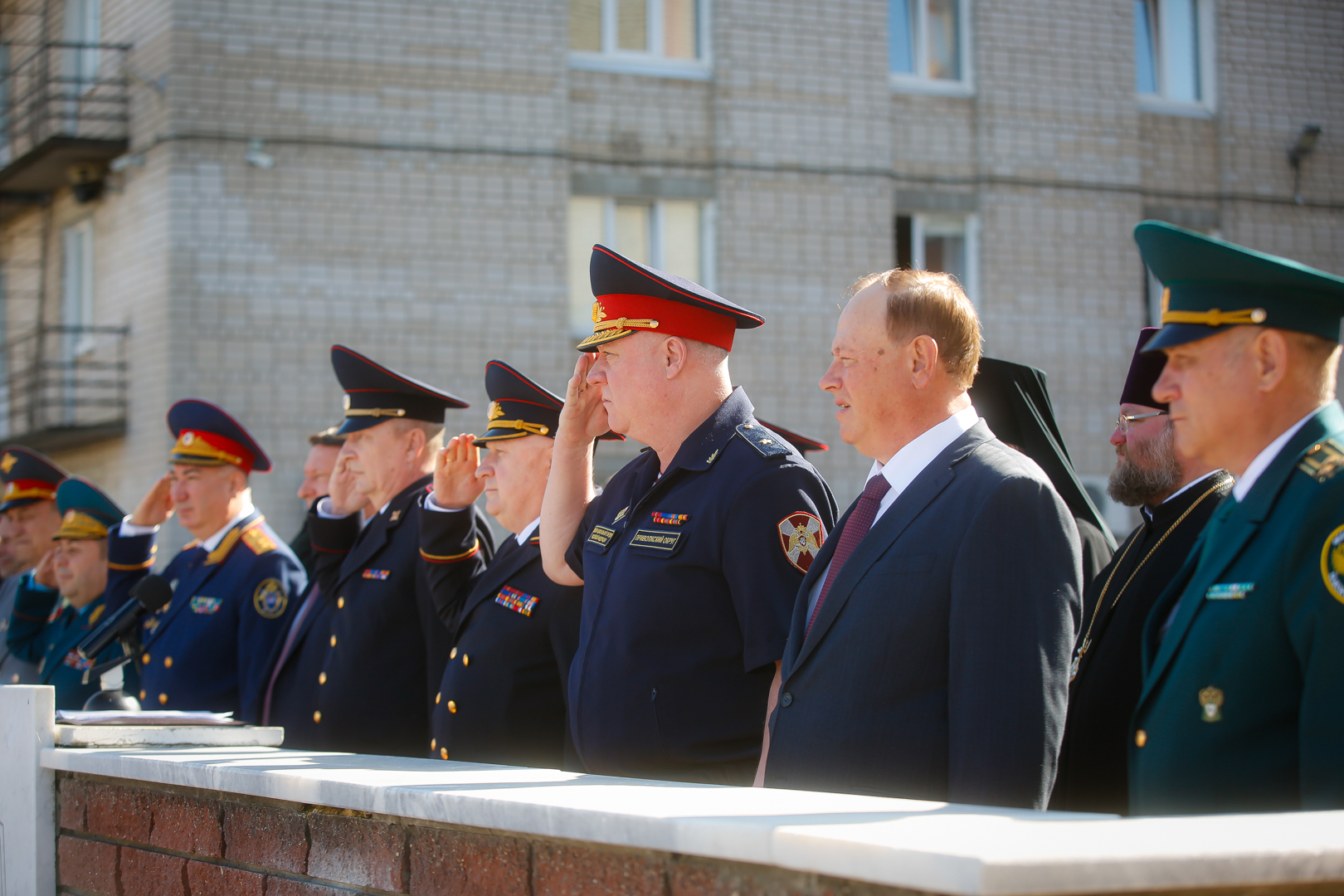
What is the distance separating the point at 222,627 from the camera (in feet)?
18.7

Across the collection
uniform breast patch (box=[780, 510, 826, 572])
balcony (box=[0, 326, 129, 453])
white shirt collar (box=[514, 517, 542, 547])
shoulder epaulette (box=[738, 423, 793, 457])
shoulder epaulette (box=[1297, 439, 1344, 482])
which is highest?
balcony (box=[0, 326, 129, 453])

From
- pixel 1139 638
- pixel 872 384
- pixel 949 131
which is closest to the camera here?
pixel 872 384

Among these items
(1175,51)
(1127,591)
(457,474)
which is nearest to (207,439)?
(457,474)

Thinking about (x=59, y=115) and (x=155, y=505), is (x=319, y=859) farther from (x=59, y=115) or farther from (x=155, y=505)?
(x=59, y=115)

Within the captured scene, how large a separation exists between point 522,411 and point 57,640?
12.2ft

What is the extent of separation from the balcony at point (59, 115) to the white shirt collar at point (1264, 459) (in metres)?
11.7

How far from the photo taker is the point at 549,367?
12078 millimetres

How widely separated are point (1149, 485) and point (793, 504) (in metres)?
1.08

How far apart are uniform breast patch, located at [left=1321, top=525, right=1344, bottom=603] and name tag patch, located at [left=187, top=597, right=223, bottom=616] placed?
4.68 meters

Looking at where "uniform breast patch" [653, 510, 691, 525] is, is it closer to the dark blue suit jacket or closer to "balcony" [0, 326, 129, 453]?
the dark blue suit jacket

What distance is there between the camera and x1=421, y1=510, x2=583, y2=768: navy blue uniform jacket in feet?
13.3

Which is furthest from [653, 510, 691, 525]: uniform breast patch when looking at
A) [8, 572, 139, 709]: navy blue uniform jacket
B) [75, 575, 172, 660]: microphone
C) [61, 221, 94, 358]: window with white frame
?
[61, 221, 94, 358]: window with white frame

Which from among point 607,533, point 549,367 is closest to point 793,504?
point 607,533

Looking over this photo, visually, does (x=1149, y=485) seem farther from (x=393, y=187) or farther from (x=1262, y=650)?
(x=393, y=187)
